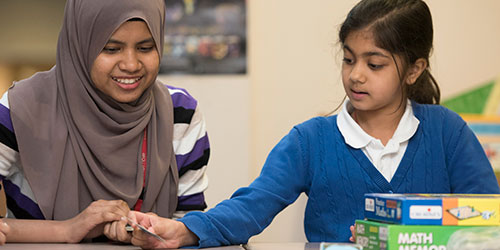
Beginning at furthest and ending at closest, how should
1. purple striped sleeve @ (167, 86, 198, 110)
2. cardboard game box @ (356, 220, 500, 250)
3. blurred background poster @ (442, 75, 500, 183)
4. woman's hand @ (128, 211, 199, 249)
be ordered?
blurred background poster @ (442, 75, 500, 183)
purple striped sleeve @ (167, 86, 198, 110)
woman's hand @ (128, 211, 199, 249)
cardboard game box @ (356, 220, 500, 250)

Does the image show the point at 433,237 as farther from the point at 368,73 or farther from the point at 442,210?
the point at 368,73

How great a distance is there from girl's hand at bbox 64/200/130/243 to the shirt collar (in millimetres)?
606

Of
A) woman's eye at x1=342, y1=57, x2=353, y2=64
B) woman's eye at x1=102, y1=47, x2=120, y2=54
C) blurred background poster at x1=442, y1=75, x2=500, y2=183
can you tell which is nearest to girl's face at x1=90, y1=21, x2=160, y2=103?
woman's eye at x1=102, y1=47, x2=120, y2=54

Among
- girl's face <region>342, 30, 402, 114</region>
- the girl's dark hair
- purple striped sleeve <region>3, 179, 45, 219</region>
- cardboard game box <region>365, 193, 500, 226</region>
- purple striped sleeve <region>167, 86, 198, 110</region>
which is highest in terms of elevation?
the girl's dark hair

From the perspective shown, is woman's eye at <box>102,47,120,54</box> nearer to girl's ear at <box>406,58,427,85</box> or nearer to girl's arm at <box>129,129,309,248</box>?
girl's arm at <box>129,129,309,248</box>

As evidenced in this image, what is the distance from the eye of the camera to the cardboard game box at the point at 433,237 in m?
1.06

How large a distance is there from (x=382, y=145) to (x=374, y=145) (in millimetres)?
21

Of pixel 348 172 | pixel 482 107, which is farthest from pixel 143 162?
pixel 482 107

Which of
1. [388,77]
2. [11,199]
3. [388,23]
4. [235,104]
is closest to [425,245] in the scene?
[388,77]

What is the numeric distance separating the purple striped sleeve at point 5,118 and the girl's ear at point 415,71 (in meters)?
1.04

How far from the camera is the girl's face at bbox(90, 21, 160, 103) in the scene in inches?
61.9

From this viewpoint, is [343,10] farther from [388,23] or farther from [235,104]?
[388,23]

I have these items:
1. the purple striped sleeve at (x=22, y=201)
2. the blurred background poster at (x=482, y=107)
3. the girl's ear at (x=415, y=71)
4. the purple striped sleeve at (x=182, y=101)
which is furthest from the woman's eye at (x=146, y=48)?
A: the blurred background poster at (x=482, y=107)

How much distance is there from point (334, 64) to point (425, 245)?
6.83 feet
